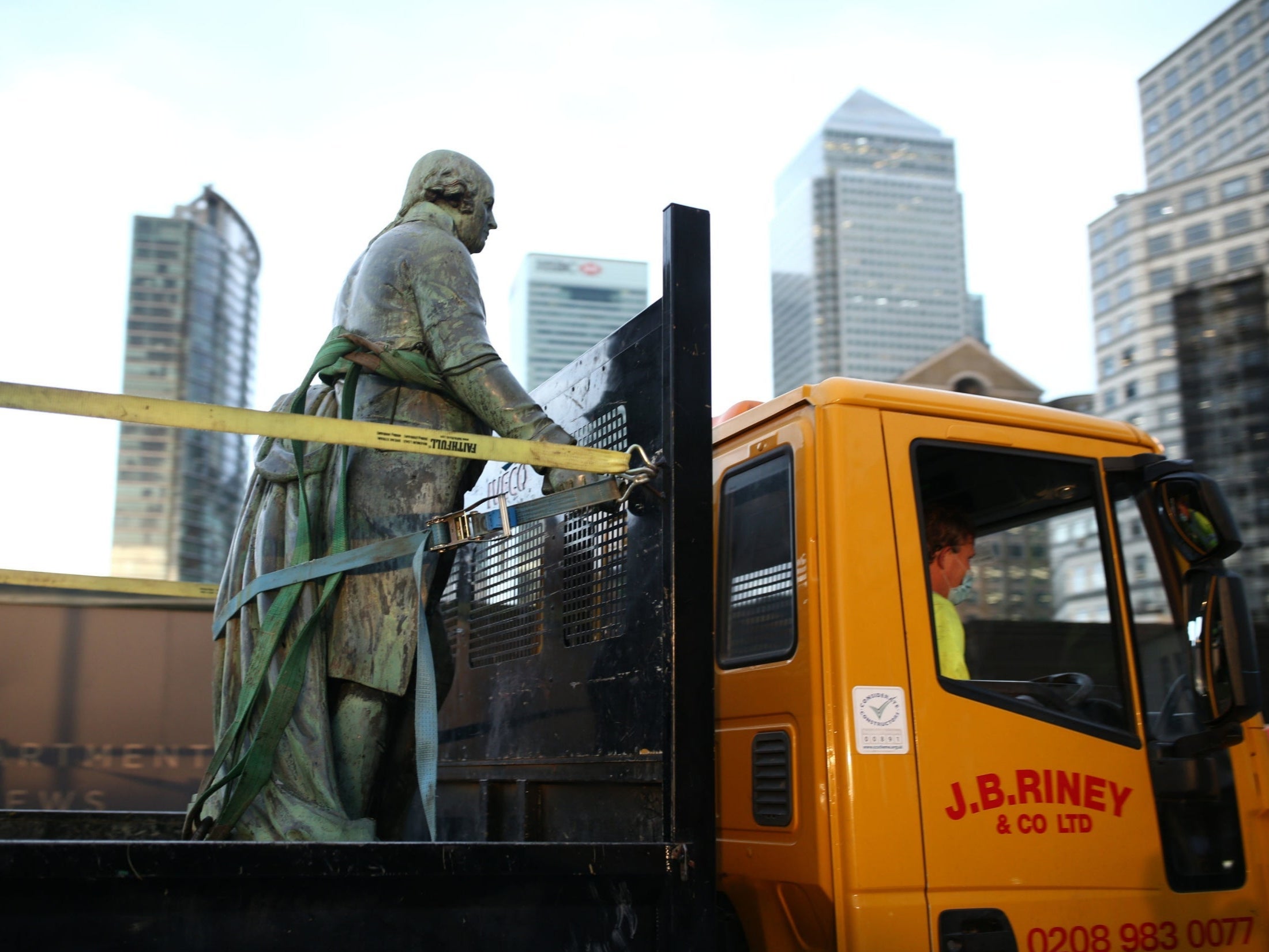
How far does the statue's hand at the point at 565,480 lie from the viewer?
9.18ft

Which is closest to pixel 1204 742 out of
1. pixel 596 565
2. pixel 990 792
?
pixel 990 792

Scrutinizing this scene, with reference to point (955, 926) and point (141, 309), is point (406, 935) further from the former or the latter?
point (141, 309)

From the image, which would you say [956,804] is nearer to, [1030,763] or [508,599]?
[1030,763]

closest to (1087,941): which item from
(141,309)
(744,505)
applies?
(744,505)

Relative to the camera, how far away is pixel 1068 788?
2.85m

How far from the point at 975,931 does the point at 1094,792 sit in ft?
1.66

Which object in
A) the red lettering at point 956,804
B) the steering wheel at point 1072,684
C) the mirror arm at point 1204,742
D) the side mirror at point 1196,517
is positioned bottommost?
the red lettering at point 956,804

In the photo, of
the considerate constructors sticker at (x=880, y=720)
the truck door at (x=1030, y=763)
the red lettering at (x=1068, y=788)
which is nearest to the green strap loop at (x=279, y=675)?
the considerate constructors sticker at (x=880, y=720)

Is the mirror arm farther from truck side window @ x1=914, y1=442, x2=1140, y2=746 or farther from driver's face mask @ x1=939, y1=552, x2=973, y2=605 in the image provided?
driver's face mask @ x1=939, y1=552, x2=973, y2=605

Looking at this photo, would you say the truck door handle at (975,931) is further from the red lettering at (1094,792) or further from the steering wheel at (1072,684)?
the steering wheel at (1072,684)

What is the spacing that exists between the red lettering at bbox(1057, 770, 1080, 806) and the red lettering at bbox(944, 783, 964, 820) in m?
0.30

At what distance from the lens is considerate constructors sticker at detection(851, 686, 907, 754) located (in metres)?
2.64

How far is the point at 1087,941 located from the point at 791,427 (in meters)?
1.47

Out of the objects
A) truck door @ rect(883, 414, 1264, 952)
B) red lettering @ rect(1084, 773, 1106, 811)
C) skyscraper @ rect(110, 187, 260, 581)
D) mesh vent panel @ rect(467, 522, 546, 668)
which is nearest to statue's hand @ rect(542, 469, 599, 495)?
mesh vent panel @ rect(467, 522, 546, 668)
